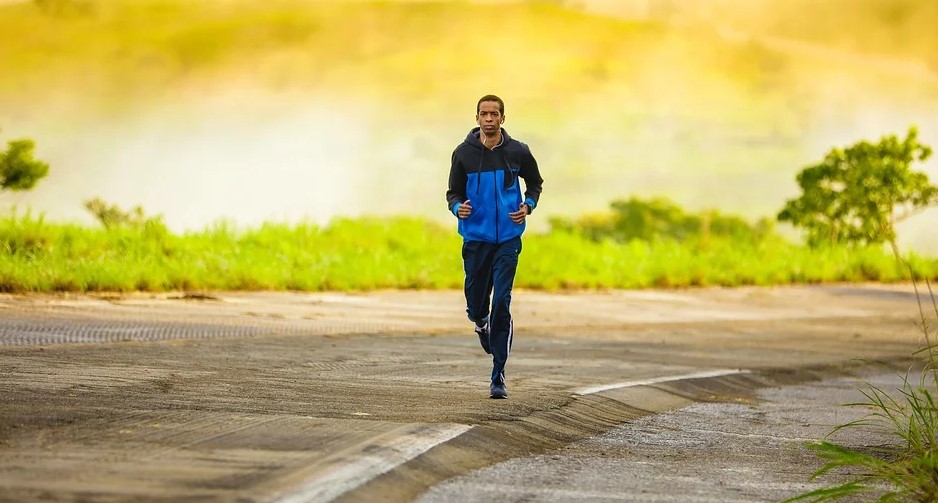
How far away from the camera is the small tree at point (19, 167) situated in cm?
2822

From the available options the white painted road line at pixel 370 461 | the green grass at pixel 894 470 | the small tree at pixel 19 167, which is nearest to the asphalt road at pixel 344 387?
the white painted road line at pixel 370 461

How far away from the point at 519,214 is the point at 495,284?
55 cm

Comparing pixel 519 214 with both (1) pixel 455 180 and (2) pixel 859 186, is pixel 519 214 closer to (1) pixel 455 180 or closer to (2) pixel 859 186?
(1) pixel 455 180

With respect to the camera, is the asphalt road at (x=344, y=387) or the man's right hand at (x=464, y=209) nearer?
the asphalt road at (x=344, y=387)

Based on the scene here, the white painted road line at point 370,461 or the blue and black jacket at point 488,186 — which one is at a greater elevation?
the blue and black jacket at point 488,186

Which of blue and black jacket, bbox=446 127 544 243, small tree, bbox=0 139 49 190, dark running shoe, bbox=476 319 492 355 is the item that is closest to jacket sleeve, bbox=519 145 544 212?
blue and black jacket, bbox=446 127 544 243

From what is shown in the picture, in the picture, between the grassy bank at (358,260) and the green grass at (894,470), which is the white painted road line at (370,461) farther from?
the grassy bank at (358,260)

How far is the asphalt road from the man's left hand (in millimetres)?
1298

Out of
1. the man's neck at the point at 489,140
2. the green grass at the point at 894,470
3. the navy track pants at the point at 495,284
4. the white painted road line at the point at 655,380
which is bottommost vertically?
the green grass at the point at 894,470

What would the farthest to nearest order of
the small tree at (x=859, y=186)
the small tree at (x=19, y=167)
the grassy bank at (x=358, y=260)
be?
the small tree at (x=859, y=186), the small tree at (x=19, y=167), the grassy bank at (x=358, y=260)

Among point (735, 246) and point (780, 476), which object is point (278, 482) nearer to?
point (780, 476)

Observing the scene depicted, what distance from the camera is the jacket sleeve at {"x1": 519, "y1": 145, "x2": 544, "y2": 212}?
36.0 feet

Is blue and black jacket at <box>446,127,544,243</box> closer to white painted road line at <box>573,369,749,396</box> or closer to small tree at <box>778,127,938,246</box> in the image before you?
white painted road line at <box>573,369,749,396</box>

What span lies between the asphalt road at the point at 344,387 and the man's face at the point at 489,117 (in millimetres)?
1928
